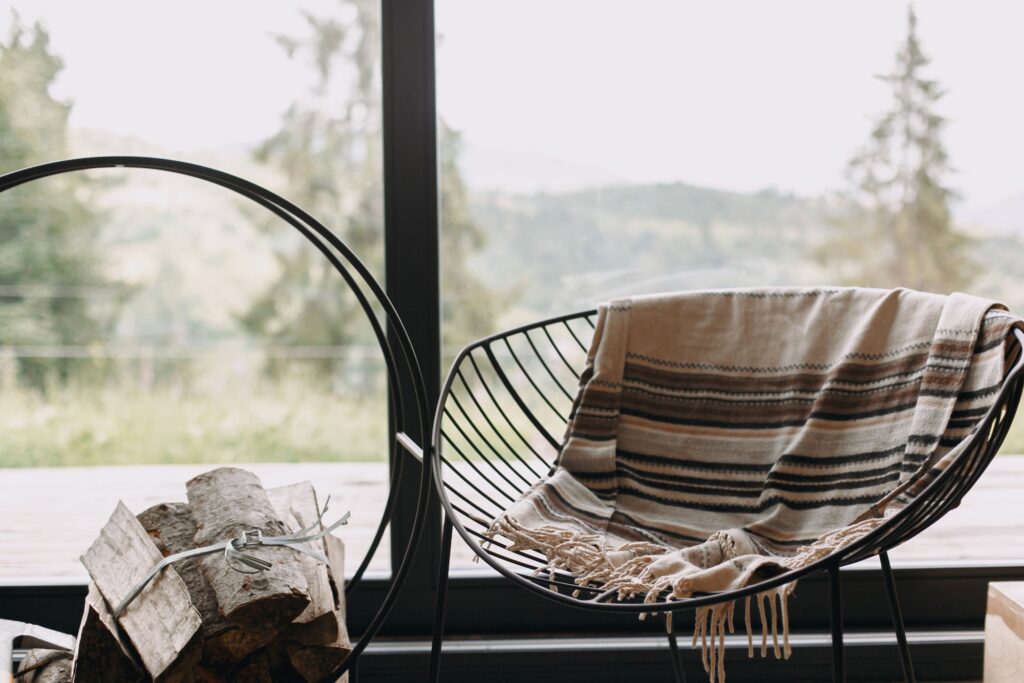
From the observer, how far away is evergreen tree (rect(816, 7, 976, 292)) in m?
1.78

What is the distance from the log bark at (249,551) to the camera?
1.15 metres

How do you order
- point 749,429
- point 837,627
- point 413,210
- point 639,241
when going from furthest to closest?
point 639,241 → point 413,210 → point 749,429 → point 837,627

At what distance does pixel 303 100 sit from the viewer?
69.4 inches

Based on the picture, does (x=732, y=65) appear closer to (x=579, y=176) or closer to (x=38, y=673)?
(x=579, y=176)

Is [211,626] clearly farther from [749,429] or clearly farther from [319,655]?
[749,429]

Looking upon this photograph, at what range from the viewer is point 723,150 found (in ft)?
5.89

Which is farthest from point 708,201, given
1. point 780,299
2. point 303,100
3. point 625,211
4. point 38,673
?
point 38,673

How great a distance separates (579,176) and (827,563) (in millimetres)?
979

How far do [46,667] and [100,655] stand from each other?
0.22 meters

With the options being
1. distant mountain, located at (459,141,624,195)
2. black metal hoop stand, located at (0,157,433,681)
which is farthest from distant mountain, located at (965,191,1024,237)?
black metal hoop stand, located at (0,157,433,681)

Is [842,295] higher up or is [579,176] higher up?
[579,176]

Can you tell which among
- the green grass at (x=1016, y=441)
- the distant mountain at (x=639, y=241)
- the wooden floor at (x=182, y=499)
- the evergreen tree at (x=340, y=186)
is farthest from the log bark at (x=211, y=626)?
the green grass at (x=1016, y=441)

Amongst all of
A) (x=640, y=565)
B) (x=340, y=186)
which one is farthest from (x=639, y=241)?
(x=640, y=565)

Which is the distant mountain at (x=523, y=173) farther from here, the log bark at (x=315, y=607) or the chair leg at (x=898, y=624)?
the chair leg at (x=898, y=624)
